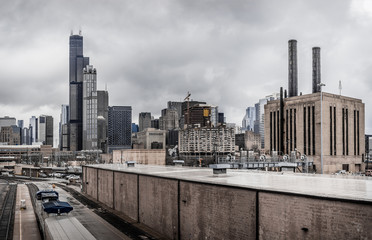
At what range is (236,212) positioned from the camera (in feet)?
69.1

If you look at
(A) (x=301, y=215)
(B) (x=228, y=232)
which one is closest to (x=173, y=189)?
(B) (x=228, y=232)

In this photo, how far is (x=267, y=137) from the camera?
131250 mm

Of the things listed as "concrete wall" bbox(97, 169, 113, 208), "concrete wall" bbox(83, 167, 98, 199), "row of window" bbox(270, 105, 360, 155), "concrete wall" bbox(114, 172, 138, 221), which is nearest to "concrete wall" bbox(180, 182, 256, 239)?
"concrete wall" bbox(114, 172, 138, 221)

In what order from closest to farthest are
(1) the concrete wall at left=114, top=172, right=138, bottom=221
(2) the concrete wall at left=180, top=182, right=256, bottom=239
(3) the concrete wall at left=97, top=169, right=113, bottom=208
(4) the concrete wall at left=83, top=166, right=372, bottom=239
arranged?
1. (4) the concrete wall at left=83, top=166, right=372, bottom=239
2. (2) the concrete wall at left=180, top=182, right=256, bottom=239
3. (1) the concrete wall at left=114, top=172, right=138, bottom=221
4. (3) the concrete wall at left=97, top=169, right=113, bottom=208

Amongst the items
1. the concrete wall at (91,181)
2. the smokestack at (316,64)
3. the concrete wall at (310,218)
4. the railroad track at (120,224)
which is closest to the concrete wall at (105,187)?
the railroad track at (120,224)

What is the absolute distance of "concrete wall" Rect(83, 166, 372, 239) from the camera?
15.7 meters

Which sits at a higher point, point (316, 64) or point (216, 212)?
point (316, 64)

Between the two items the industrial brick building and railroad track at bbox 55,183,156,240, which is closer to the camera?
railroad track at bbox 55,183,156,240

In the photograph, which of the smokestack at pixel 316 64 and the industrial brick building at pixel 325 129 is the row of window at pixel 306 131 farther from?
the smokestack at pixel 316 64

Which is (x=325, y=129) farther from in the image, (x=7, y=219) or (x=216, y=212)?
(x=216, y=212)

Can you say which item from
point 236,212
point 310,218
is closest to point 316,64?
point 236,212

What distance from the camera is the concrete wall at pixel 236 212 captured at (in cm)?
1569

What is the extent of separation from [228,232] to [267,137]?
372 ft

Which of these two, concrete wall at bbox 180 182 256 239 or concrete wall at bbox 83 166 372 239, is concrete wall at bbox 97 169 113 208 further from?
concrete wall at bbox 180 182 256 239
